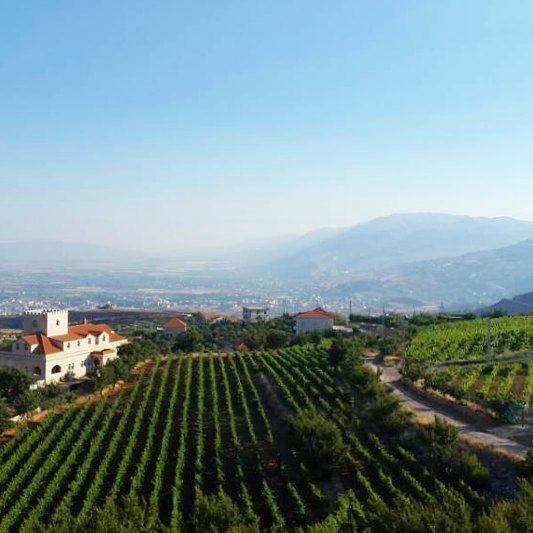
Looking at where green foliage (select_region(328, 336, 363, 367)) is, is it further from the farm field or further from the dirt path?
the farm field

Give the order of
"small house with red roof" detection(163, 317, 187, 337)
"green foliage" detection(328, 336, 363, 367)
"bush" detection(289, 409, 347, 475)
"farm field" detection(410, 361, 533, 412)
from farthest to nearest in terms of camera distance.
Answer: "small house with red roof" detection(163, 317, 187, 337) → "green foliage" detection(328, 336, 363, 367) → "farm field" detection(410, 361, 533, 412) → "bush" detection(289, 409, 347, 475)

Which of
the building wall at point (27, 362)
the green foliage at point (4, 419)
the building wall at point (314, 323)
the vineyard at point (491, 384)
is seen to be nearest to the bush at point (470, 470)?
the vineyard at point (491, 384)

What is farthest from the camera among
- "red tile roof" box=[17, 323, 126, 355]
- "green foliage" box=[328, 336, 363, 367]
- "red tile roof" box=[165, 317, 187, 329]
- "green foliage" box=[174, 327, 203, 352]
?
"red tile roof" box=[165, 317, 187, 329]

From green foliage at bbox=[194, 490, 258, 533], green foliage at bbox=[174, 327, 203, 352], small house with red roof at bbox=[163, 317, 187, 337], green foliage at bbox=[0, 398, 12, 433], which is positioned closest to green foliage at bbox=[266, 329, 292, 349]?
green foliage at bbox=[174, 327, 203, 352]

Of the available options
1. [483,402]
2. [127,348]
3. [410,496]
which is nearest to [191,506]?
[410,496]

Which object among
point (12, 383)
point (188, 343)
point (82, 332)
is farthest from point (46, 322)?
point (188, 343)

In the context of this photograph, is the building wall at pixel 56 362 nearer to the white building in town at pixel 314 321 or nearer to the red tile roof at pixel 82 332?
the red tile roof at pixel 82 332

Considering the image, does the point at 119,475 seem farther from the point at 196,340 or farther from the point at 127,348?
the point at 196,340
